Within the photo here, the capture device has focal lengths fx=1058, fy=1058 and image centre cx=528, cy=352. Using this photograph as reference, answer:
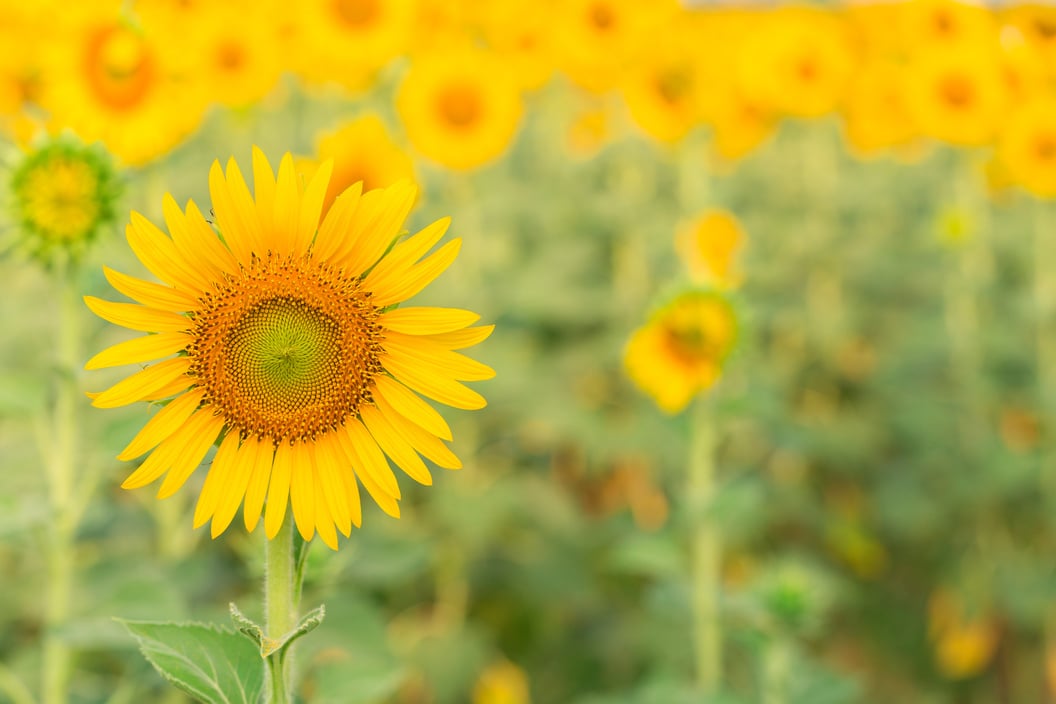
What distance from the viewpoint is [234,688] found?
946mm

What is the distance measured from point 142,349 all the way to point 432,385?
0.85 feet

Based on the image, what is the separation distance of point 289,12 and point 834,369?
102 inches

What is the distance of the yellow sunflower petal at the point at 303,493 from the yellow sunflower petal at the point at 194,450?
0.08m

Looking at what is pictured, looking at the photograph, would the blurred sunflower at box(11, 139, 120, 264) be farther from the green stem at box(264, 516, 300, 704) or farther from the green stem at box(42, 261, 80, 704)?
the green stem at box(264, 516, 300, 704)

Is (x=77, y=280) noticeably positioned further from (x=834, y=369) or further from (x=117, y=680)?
(x=834, y=369)

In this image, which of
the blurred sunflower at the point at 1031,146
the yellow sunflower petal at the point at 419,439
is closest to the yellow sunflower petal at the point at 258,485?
the yellow sunflower petal at the point at 419,439

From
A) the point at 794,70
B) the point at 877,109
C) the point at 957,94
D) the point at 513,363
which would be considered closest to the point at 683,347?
the point at 513,363

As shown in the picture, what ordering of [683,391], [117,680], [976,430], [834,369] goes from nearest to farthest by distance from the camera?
[683,391]
[117,680]
[976,430]
[834,369]

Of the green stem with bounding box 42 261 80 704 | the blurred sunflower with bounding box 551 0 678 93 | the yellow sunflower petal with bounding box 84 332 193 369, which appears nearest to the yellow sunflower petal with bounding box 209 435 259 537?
the yellow sunflower petal with bounding box 84 332 193 369

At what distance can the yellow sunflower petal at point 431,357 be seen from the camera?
3.16ft

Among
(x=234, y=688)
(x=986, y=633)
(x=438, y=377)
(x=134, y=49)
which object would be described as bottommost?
(x=986, y=633)

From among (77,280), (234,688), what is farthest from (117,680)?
(234,688)

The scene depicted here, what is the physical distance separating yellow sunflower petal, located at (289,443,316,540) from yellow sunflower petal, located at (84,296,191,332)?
16 cm

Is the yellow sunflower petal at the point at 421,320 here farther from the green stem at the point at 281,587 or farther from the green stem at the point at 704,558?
the green stem at the point at 704,558
